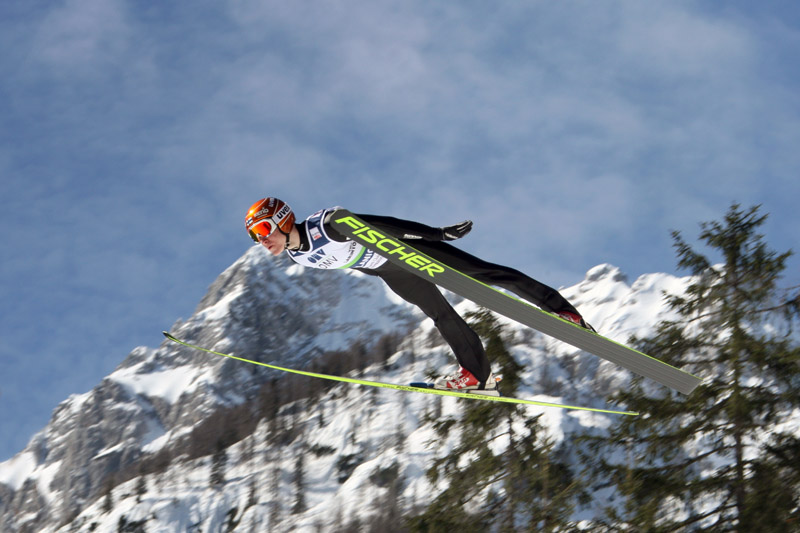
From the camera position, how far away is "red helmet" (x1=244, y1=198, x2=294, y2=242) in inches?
211

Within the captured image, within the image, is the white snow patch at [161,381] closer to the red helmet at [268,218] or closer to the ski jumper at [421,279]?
the ski jumper at [421,279]

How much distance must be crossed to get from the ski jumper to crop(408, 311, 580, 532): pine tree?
6665mm

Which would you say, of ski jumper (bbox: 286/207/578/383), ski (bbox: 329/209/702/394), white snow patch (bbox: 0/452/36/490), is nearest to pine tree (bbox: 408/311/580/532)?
ski (bbox: 329/209/702/394)

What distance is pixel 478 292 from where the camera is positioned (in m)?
5.54

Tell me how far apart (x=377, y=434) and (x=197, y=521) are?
996 inches

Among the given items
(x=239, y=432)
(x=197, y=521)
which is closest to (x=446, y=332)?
(x=239, y=432)

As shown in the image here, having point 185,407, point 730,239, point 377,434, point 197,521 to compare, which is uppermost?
point 185,407

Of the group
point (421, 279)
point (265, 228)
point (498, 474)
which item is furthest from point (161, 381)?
point (265, 228)

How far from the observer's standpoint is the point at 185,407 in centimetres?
16238

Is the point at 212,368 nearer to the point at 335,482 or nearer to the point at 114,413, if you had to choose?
the point at 114,413

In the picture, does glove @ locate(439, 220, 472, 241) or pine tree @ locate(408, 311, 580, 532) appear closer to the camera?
glove @ locate(439, 220, 472, 241)

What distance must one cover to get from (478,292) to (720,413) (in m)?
5.79

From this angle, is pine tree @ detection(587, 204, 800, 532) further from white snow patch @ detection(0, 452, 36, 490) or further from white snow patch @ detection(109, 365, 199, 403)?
white snow patch @ detection(0, 452, 36, 490)

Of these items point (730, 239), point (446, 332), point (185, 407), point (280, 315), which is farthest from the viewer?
point (280, 315)
